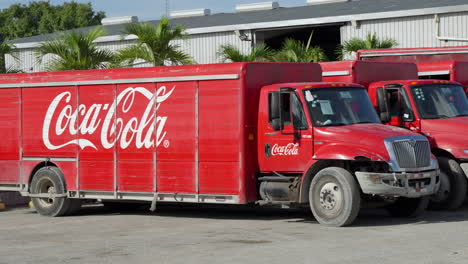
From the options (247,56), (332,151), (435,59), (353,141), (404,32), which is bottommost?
(332,151)

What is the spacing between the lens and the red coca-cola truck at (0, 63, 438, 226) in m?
15.4

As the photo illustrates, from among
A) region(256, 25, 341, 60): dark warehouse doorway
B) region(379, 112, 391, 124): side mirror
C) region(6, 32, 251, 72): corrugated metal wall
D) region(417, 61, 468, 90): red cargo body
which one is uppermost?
region(256, 25, 341, 60): dark warehouse doorway

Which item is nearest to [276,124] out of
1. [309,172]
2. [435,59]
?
[309,172]

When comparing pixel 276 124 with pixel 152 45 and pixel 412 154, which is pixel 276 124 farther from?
pixel 152 45

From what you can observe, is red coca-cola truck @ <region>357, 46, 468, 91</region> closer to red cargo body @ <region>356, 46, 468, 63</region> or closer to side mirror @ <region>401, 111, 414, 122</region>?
red cargo body @ <region>356, 46, 468, 63</region>

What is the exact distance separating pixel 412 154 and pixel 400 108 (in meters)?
2.80

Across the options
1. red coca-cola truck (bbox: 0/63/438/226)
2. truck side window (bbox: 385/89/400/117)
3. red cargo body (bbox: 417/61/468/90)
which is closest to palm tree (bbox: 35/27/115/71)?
red coca-cola truck (bbox: 0/63/438/226)

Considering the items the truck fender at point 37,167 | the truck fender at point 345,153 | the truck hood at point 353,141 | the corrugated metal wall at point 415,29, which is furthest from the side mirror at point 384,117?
the corrugated metal wall at point 415,29

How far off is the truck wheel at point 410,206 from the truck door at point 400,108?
1751mm

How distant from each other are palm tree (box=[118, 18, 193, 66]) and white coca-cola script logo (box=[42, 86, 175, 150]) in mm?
5128

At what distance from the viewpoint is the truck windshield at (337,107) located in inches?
621

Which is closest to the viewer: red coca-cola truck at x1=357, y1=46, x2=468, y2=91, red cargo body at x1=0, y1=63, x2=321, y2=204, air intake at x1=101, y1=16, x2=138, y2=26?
red cargo body at x1=0, y1=63, x2=321, y2=204

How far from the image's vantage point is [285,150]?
16109mm

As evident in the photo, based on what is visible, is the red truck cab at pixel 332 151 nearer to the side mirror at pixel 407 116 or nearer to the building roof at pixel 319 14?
the side mirror at pixel 407 116
